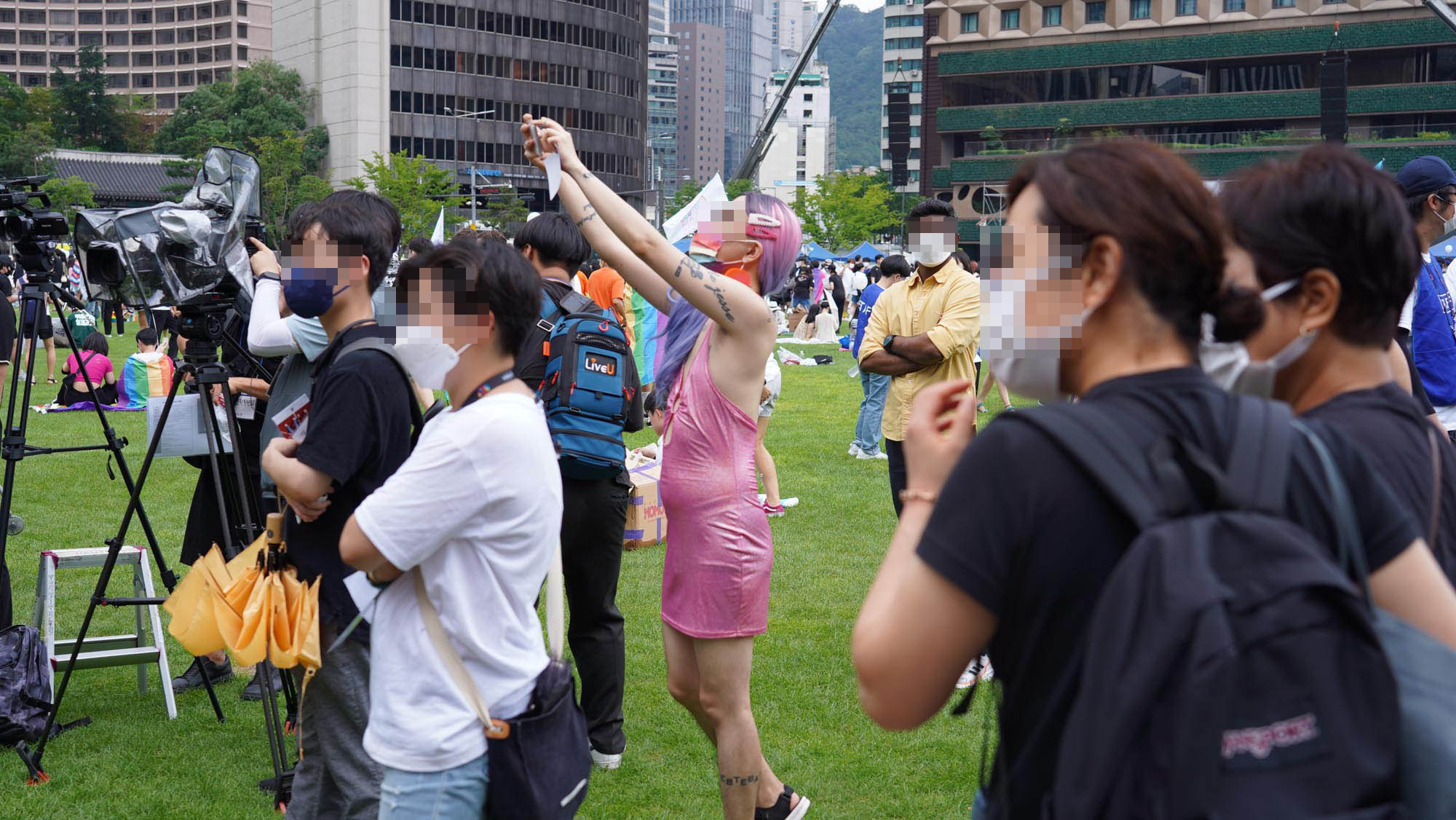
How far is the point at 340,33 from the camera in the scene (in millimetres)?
91688

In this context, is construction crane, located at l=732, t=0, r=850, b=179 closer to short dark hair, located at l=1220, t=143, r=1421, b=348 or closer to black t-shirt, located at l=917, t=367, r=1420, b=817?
short dark hair, located at l=1220, t=143, r=1421, b=348

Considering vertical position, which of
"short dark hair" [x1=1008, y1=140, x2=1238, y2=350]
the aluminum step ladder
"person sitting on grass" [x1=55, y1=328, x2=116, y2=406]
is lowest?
the aluminum step ladder

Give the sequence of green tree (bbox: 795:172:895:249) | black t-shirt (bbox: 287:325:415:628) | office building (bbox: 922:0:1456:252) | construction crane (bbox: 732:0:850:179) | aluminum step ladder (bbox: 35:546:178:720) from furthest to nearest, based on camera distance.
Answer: green tree (bbox: 795:172:895:249), office building (bbox: 922:0:1456:252), construction crane (bbox: 732:0:850:179), aluminum step ladder (bbox: 35:546:178:720), black t-shirt (bbox: 287:325:415:628)

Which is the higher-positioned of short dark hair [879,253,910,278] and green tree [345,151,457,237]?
green tree [345,151,457,237]

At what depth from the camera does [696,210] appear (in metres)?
4.16

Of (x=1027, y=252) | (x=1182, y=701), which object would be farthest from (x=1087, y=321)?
(x=1182, y=701)

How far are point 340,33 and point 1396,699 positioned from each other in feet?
328

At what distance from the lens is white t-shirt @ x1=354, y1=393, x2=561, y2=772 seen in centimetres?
237

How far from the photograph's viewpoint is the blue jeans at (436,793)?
2.42 meters

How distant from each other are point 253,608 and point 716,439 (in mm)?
1395

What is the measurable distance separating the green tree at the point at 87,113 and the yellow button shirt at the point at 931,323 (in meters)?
115

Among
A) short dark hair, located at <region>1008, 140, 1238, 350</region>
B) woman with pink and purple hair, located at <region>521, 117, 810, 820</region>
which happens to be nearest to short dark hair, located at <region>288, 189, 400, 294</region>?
woman with pink and purple hair, located at <region>521, 117, 810, 820</region>

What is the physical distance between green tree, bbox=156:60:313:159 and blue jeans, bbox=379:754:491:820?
86.7 metres

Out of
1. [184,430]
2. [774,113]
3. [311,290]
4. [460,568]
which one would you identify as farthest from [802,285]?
[460,568]
